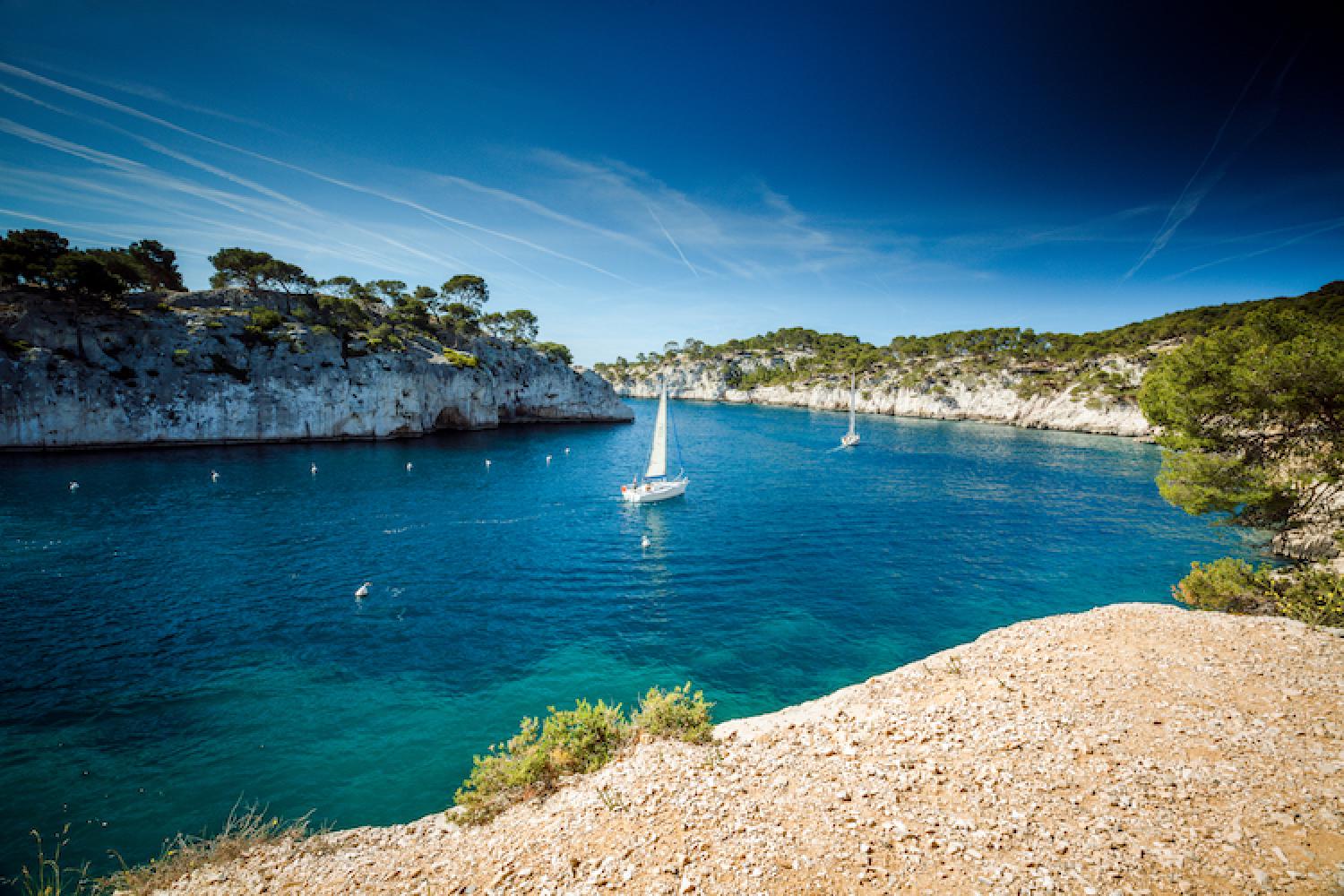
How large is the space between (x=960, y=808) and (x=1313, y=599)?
16.4 metres

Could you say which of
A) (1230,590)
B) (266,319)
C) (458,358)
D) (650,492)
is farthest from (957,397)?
(266,319)

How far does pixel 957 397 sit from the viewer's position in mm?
104938

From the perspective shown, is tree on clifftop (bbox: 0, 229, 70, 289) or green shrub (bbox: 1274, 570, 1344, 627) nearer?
green shrub (bbox: 1274, 570, 1344, 627)

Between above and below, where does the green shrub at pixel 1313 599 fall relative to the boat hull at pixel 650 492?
above

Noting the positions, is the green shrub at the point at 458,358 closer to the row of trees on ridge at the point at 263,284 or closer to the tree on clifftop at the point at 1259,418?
the row of trees on ridge at the point at 263,284

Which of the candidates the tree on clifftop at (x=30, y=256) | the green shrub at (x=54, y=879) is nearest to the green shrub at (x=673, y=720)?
the green shrub at (x=54, y=879)

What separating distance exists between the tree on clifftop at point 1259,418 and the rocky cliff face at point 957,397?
215 feet

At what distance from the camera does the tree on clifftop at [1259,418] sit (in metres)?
15.1

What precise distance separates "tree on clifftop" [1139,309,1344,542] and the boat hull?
89.2ft

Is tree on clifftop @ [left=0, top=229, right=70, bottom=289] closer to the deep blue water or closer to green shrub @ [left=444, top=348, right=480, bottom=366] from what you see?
the deep blue water

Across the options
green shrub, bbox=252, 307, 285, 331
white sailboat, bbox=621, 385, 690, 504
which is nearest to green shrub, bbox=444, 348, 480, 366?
green shrub, bbox=252, 307, 285, 331

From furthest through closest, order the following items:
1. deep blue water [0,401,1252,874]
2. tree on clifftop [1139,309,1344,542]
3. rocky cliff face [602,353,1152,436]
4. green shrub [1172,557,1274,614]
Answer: rocky cliff face [602,353,1152,436] < green shrub [1172,557,1274,614] < tree on clifftop [1139,309,1344,542] < deep blue water [0,401,1252,874]

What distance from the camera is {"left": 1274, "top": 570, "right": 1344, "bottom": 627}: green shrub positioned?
12664 mm

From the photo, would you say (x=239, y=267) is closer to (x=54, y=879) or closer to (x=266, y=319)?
(x=266, y=319)
